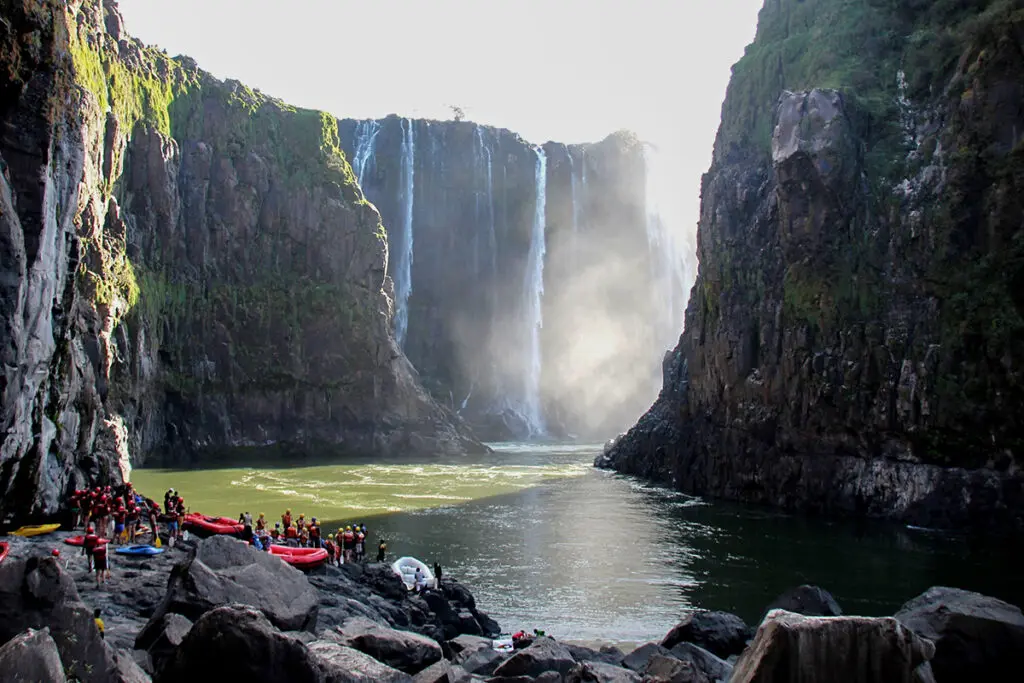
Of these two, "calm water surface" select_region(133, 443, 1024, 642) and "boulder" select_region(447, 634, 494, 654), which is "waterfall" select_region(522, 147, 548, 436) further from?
"boulder" select_region(447, 634, 494, 654)

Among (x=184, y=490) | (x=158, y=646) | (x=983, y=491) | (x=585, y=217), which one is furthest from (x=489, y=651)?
(x=585, y=217)

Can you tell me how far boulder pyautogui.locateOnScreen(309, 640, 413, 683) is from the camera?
1247 centimetres

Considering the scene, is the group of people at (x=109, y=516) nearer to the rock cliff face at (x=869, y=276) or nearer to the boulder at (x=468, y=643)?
the boulder at (x=468, y=643)

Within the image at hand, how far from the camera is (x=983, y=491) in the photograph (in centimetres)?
3988

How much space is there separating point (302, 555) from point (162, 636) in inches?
516

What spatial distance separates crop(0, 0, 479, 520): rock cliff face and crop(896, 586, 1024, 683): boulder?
4209 cm

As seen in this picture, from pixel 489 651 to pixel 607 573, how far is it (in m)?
12.7

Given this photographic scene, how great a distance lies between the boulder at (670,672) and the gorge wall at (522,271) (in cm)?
9932

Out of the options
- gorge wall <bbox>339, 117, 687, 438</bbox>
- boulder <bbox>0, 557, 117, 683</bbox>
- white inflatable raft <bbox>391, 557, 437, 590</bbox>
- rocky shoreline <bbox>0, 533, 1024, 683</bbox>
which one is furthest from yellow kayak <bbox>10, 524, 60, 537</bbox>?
gorge wall <bbox>339, 117, 687, 438</bbox>

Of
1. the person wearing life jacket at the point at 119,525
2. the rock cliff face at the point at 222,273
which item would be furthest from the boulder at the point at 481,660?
the rock cliff face at the point at 222,273

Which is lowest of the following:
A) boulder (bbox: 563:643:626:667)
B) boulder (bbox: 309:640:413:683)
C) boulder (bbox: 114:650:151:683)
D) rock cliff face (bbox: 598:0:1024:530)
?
boulder (bbox: 563:643:626:667)

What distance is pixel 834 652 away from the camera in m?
10.4

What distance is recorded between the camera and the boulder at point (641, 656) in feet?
65.3

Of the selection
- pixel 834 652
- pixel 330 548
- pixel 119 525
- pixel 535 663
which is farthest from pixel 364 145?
pixel 834 652
